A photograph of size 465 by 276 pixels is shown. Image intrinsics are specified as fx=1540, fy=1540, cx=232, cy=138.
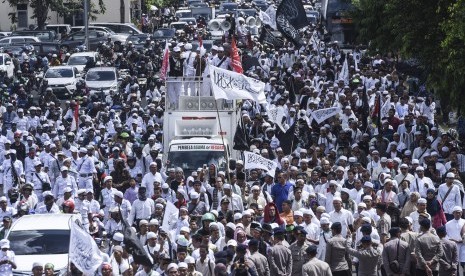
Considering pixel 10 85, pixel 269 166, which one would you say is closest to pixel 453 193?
pixel 269 166

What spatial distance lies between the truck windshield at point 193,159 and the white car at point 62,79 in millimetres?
18422

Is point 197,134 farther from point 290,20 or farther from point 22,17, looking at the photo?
point 22,17

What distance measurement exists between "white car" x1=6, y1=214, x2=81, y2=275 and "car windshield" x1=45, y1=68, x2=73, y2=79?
25.4 metres

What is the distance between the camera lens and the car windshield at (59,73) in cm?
4744

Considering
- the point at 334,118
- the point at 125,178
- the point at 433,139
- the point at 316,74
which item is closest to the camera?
the point at 125,178

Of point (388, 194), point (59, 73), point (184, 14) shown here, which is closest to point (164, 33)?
point (184, 14)

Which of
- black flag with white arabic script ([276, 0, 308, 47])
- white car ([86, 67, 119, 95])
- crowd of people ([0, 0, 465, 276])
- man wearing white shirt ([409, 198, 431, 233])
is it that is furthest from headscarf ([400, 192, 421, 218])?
white car ([86, 67, 119, 95])

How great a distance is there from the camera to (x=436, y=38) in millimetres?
29672

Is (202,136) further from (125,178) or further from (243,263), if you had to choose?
(243,263)

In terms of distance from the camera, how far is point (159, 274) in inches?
723

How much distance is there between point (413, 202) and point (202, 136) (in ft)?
25.9

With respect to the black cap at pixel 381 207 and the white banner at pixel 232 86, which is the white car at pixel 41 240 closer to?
the white banner at pixel 232 86

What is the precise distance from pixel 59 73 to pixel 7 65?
3.02 meters

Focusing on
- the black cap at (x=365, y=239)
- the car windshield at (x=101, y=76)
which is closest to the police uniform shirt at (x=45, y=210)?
the black cap at (x=365, y=239)
